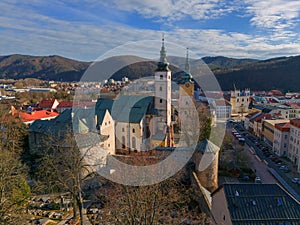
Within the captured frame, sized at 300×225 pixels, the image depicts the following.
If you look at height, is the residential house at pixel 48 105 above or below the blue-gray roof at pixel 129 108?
below

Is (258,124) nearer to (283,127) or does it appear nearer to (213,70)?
(283,127)

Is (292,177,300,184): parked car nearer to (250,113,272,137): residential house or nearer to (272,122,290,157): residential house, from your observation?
(272,122,290,157): residential house

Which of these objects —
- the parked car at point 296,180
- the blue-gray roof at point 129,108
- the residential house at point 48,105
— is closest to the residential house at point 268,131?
the parked car at point 296,180

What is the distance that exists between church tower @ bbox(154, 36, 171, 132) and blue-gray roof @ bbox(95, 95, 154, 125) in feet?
3.07

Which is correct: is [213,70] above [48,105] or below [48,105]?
above

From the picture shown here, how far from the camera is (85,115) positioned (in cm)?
2284

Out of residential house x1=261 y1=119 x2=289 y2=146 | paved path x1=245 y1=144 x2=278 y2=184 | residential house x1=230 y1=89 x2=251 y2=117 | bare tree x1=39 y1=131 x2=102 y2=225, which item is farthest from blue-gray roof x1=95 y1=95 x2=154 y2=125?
residential house x1=230 y1=89 x2=251 y2=117

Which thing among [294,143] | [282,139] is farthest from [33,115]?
[294,143]

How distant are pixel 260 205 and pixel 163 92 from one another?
16291 mm

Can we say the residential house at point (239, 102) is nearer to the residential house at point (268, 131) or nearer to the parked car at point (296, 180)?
the residential house at point (268, 131)

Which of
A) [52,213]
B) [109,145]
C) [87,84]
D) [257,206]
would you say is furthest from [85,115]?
[87,84]

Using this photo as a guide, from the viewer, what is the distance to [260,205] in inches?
437

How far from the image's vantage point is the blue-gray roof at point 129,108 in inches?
981

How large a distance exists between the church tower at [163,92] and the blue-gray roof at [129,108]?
3.07 feet
